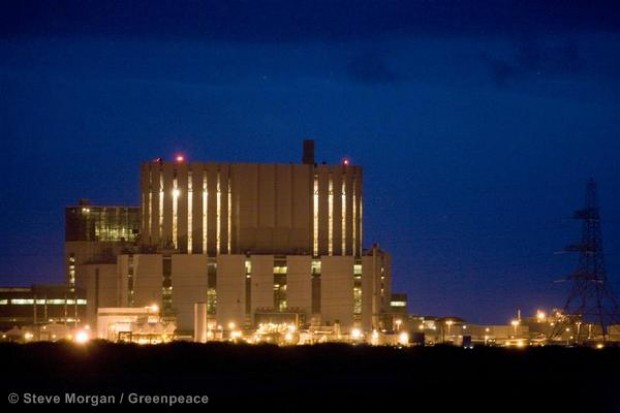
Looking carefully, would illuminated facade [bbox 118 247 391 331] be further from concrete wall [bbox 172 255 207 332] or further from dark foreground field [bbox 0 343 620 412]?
dark foreground field [bbox 0 343 620 412]

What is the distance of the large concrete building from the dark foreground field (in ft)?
92.6

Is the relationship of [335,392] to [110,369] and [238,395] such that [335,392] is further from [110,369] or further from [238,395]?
[110,369]

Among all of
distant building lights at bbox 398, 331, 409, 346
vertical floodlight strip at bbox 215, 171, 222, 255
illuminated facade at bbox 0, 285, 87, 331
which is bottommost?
distant building lights at bbox 398, 331, 409, 346

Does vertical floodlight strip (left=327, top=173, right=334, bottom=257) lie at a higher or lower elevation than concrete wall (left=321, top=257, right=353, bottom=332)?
higher

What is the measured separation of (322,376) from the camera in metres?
59.5

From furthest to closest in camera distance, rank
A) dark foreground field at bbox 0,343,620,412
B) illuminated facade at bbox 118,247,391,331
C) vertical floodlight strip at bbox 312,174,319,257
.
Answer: vertical floodlight strip at bbox 312,174,319,257, illuminated facade at bbox 118,247,391,331, dark foreground field at bbox 0,343,620,412

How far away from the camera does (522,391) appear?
172 feet

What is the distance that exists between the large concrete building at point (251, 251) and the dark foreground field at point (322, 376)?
28.2m

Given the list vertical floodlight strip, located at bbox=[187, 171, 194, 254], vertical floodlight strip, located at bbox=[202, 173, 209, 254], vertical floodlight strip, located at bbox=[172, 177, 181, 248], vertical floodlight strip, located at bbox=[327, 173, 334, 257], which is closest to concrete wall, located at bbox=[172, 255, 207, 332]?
vertical floodlight strip, located at bbox=[202, 173, 209, 254]

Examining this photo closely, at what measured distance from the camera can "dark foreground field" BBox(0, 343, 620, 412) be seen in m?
46.7

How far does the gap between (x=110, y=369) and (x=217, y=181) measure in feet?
165

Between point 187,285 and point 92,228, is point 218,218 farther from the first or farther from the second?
point 92,228

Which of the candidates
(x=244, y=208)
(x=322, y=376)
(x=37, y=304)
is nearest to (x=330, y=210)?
(x=244, y=208)

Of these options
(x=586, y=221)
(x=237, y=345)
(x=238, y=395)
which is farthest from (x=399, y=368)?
(x=586, y=221)
